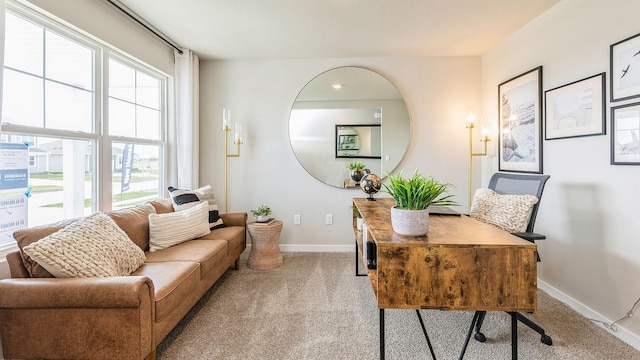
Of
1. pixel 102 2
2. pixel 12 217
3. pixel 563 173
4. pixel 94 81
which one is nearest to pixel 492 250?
pixel 563 173

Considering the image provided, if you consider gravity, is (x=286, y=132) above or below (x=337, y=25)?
below

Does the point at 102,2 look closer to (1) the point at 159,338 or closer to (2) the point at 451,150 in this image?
(1) the point at 159,338

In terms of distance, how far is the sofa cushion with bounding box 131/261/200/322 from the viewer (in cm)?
146

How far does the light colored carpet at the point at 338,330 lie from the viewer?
1.56m

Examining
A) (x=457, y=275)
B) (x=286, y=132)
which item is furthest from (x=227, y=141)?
(x=457, y=275)

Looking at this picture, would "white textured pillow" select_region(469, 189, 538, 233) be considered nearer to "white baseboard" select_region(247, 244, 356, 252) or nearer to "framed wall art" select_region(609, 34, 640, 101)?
"framed wall art" select_region(609, 34, 640, 101)

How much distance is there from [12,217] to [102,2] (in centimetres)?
173

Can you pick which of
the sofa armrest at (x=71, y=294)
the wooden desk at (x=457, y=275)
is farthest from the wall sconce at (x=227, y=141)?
the wooden desk at (x=457, y=275)

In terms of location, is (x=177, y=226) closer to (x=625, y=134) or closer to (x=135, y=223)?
(x=135, y=223)

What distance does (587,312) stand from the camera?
6.29 feet

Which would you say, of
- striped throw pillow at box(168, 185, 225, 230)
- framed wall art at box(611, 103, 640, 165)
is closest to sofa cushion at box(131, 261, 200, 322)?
striped throw pillow at box(168, 185, 225, 230)

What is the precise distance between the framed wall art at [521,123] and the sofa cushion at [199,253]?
113 inches

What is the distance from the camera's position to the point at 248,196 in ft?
11.1

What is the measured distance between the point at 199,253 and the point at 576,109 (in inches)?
121
